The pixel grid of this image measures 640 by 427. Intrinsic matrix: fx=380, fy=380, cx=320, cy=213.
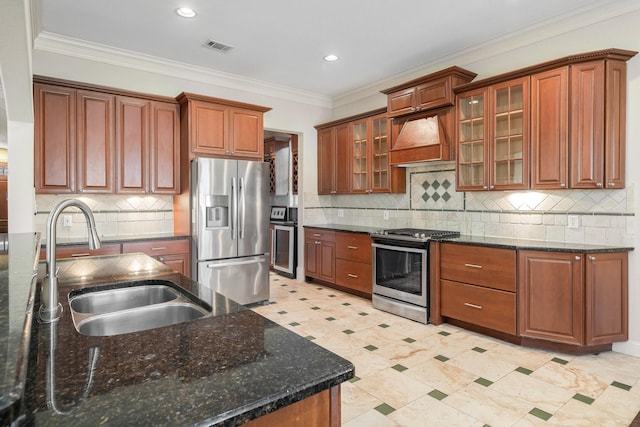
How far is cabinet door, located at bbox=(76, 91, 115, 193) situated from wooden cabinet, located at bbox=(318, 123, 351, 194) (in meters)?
2.92

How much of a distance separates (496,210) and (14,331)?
4.09 m

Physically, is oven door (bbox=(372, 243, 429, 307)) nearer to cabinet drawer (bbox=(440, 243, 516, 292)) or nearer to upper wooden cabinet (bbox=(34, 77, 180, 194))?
cabinet drawer (bbox=(440, 243, 516, 292))

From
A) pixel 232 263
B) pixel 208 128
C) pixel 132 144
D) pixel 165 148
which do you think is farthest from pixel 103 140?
pixel 232 263

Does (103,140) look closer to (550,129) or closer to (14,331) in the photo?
(14,331)

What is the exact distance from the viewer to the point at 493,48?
13.0 ft

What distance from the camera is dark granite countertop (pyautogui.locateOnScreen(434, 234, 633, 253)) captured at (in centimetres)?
300

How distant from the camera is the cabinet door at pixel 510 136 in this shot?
344 cm

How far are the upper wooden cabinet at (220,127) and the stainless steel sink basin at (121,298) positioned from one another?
265 cm

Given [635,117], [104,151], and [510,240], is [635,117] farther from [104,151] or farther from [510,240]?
[104,151]

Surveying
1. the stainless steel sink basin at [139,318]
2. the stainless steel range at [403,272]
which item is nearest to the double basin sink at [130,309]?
the stainless steel sink basin at [139,318]

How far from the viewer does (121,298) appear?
1.80m

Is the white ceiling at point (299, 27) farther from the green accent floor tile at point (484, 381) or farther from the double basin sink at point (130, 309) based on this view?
the green accent floor tile at point (484, 381)

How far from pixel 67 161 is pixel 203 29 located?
73.1 inches

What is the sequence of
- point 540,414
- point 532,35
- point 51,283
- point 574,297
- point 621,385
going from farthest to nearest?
1. point 532,35
2. point 574,297
3. point 621,385
4. point 540,414
5. point 51,283
